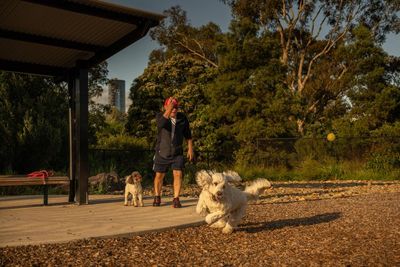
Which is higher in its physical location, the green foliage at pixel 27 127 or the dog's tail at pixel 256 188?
the green foliage at pixel 27 127

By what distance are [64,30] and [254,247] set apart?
5069 mm

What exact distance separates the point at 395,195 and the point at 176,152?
7.13 m

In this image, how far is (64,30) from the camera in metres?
8.72

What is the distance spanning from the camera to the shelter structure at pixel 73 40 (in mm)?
7703

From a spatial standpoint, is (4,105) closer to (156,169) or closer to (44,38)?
(44,38)

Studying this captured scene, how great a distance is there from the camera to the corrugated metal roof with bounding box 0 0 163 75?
7602mm

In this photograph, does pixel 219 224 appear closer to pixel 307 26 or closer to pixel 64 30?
pixel 64 30

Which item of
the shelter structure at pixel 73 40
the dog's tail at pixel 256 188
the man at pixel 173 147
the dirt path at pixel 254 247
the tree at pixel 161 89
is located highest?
the tree at pixel 161 89

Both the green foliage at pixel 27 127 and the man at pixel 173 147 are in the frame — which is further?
the green foliage at pixel 27 127

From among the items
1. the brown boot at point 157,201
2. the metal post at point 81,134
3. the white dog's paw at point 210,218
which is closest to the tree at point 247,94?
the brown boot at point 157,201

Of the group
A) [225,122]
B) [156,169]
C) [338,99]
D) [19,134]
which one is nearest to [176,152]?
[156,169]

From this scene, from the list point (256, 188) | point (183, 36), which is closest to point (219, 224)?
point (256, 188)

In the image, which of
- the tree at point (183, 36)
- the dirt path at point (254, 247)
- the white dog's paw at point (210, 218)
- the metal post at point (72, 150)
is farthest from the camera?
the tree at point (183, 36)

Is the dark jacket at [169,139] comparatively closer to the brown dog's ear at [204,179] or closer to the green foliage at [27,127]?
the brown dog's ear at [204,179]
